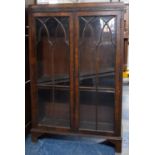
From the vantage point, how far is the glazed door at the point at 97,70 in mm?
1914

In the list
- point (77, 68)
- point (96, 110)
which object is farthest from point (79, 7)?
point (96, 110)

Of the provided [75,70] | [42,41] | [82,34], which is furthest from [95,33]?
Result: [42,41]

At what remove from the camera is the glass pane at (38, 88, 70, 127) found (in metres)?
2.12

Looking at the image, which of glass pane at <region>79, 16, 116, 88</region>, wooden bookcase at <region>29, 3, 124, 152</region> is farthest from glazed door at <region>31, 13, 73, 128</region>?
glass pane at <region>79, 16, 116, 88</region>

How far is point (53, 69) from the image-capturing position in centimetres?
211

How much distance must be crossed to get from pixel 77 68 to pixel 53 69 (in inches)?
9.9

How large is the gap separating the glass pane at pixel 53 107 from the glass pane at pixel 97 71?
16 cm

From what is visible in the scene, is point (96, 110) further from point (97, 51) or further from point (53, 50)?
point (53, 50)

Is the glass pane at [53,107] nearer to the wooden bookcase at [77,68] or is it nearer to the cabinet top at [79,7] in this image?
the wooden bookcase at [77,68]

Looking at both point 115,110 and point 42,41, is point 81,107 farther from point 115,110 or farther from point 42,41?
point 42,41

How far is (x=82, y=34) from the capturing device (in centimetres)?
196

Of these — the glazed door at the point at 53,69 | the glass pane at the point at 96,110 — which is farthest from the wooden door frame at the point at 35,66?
the glass pane at the point at 96,110
